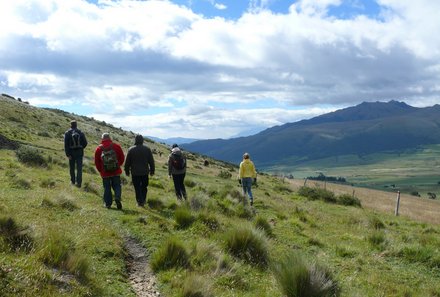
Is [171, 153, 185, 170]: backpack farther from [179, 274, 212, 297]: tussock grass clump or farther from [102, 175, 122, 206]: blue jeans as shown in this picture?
[179, 274, 212, 297]: tussock grass clump

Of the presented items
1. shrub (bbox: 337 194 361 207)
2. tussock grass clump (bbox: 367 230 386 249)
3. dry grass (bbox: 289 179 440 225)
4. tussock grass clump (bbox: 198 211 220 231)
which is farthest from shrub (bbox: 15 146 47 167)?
dry grass (bbox: 289 179 440 225)

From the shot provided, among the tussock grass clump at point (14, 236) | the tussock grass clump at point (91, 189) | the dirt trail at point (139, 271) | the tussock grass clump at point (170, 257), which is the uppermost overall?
the tussock grass clump at point (14, 236)

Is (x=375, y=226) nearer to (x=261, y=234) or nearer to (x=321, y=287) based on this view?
(x=261, y=234)

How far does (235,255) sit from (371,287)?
9.97 ft

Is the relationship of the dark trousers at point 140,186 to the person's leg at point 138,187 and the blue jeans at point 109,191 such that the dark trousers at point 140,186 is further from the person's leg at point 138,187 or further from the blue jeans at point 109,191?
the blue jeans at point 109,191

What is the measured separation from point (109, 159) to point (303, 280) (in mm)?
7562

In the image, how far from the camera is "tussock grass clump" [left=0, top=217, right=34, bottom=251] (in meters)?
6.99

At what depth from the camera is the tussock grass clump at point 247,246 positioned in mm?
9797

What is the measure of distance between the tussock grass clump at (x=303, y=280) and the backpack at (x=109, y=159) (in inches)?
267

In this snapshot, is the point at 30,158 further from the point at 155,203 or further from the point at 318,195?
the point at 318,195

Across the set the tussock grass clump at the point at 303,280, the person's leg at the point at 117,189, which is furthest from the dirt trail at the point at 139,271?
the person's leg at the point at 117,189

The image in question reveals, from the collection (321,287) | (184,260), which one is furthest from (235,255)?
(321,287)

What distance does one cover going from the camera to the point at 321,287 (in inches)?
306

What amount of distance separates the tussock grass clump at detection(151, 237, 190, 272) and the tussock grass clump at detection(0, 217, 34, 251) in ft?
7.43
